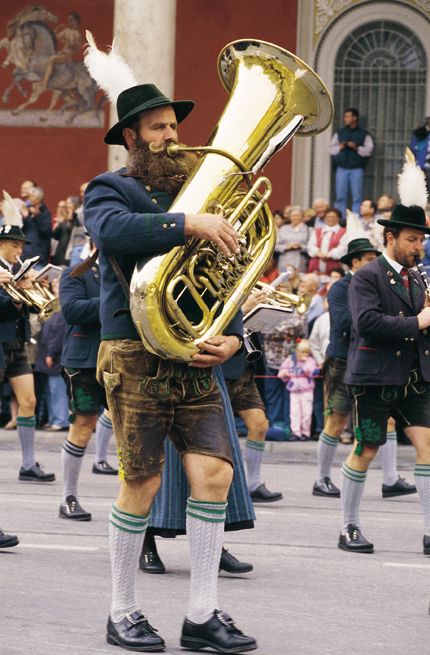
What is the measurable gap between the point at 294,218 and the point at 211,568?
13.6 m

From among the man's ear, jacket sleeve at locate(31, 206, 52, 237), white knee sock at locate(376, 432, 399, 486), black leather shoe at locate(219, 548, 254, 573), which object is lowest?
black leather shoe at locate(219, 548, 254, 573)

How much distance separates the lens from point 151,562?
779 centimetres

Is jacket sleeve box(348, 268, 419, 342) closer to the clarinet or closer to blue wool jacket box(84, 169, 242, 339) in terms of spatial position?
the clarinet

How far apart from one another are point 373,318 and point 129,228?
10.6 ft

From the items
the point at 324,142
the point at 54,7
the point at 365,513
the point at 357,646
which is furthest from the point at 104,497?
the point at 54,7

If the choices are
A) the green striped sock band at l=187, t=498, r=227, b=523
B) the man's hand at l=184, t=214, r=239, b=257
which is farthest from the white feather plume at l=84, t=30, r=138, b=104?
the green striped sock band at l=187, t=498, r=227, b=523

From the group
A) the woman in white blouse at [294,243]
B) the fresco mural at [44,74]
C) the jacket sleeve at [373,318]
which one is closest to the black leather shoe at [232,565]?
the jacket sleeve at [373,318]

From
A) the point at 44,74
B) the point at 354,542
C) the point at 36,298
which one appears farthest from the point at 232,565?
the point at 44,74

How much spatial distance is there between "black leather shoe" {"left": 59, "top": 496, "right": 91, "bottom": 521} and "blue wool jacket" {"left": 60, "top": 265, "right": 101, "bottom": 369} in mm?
892

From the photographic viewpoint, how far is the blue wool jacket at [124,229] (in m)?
5.51

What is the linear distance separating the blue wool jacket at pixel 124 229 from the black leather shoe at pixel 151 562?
7.17ft

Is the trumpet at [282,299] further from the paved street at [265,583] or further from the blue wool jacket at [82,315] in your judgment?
the paved street at [265,583]

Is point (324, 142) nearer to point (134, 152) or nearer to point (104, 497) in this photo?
point (104, 497)

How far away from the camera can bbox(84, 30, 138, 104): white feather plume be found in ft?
19.9
